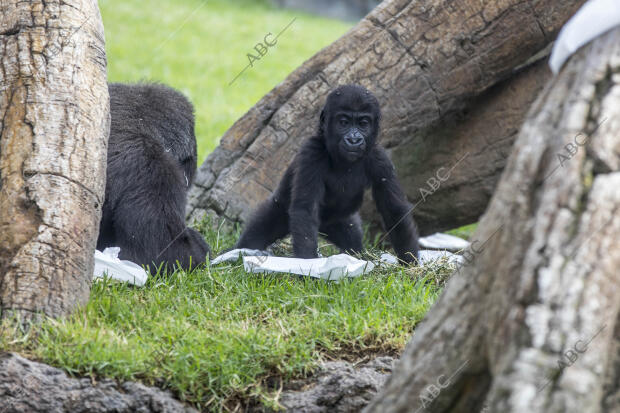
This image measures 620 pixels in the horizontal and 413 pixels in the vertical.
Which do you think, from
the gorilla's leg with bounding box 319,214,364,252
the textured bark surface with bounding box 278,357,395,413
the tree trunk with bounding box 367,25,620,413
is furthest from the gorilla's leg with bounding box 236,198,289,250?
the tree trunk with bounding box 367,25,620,413

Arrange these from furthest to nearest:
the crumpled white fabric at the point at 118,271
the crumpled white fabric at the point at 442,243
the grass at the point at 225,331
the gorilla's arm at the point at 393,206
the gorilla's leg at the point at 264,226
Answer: the crumpled white fabric at the point at 442,243 → the gorilla's leg at the point at 264,226 → the gorilla's arm at the point at 393,206 → the crumpled white fabric at the point at 118,271 → the grass at the point at 225,331

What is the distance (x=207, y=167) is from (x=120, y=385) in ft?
9.05

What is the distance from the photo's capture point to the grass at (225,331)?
3131 mm

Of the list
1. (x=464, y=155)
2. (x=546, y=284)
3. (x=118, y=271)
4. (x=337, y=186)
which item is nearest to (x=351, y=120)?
(x=337, y=186)

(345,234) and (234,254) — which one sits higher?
(345,234)

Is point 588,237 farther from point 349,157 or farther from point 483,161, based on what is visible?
point 483,161

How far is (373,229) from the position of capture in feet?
20.2

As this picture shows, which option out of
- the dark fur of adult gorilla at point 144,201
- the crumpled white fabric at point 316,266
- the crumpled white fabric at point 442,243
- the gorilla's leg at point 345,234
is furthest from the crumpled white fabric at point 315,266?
the crumpled white fabric at point 442,243

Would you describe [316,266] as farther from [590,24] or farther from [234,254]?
[590,24]

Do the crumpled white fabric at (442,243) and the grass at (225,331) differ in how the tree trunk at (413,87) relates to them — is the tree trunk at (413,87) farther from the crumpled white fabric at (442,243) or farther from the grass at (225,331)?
the grass at (225,331)

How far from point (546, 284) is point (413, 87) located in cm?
354

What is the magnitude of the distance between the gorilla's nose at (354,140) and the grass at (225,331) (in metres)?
0.84

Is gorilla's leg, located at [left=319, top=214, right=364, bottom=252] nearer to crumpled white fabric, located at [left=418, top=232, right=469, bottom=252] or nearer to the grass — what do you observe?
crumpled white fabric, located at [left=418, top=232, right=469, bottom=252]

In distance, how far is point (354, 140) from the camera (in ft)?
14.6
